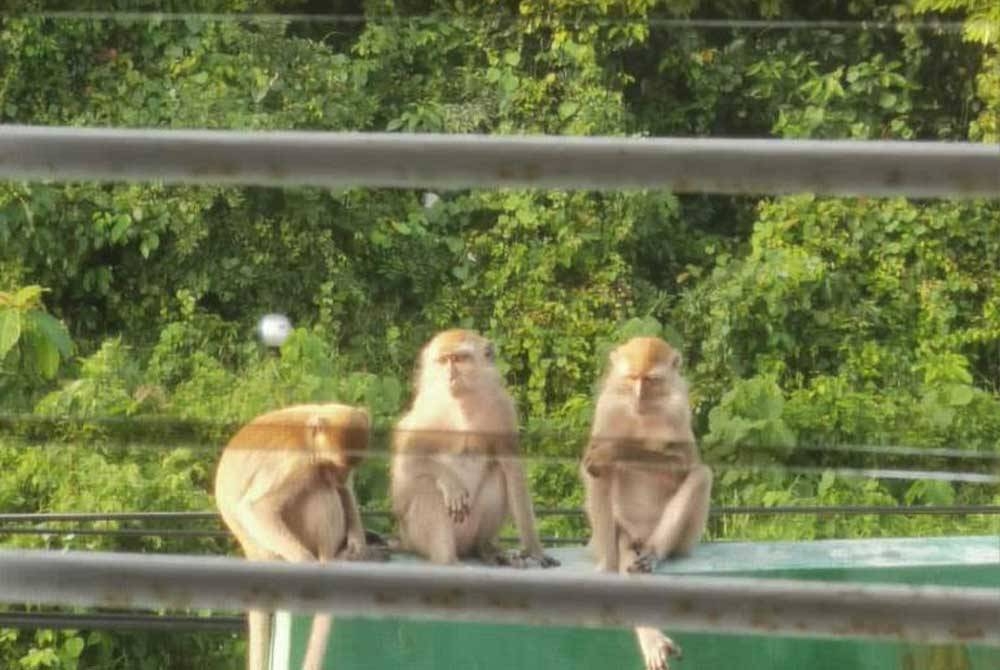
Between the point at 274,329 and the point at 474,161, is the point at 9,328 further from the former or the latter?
the point at 474,161

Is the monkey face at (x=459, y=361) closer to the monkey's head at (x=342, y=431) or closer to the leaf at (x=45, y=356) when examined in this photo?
the monkey's head at (x=342, y=431)

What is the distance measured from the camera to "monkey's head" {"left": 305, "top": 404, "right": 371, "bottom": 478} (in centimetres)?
80

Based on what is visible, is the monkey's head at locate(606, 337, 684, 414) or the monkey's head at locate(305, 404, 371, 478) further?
the monkey's head at locate(606, 337, 684, 414)

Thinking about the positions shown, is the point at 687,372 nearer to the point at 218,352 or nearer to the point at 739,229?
the point at 739,229

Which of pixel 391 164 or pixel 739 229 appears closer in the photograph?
pixel 391 164

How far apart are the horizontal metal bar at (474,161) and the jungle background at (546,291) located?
154 mm

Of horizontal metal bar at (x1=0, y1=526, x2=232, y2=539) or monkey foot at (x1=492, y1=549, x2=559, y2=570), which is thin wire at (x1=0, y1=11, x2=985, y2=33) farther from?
monkey foot at (x1=492, y1=549, x2=559, y2=570)

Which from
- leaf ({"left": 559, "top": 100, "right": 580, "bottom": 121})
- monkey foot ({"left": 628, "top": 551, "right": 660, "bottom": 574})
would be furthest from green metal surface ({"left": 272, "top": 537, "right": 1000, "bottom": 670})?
leaf ({"left": 559, "top": 100, "right": 580, "bottom": 121})

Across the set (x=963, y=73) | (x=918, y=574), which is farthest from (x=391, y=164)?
(x=963, y=73)

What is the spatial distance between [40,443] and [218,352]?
0.21 m

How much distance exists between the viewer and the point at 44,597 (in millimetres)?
640

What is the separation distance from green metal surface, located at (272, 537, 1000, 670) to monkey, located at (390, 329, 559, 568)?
0.07 metres

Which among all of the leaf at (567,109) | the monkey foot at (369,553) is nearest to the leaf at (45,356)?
the monkey foot at (369,553)

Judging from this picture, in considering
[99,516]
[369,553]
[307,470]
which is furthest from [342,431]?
[307,470]
